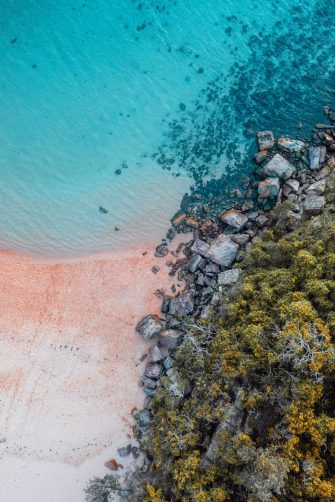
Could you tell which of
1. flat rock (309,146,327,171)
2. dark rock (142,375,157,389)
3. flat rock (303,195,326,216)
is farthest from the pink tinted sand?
flat rock (309,146,327,171)

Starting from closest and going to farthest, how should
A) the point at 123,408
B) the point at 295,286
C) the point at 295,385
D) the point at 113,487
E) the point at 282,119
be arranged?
the point at 295,385
the point at 295,286
the point at 113,487
the point at 123,408
the point at 282,119

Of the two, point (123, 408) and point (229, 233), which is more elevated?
point (229, 233)

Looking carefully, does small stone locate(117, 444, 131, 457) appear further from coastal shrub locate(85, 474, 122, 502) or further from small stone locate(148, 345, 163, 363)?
small stone locate(148, 345, 163, 363)

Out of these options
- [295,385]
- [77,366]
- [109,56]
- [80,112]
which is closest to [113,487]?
[77,366]

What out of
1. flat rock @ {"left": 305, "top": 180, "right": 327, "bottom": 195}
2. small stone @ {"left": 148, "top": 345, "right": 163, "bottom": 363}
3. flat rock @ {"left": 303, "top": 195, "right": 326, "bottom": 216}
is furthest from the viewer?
flat rock @ {"left": 305, "top": 180, "right": 327, "bottom": 195}

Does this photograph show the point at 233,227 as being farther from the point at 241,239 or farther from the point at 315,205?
the point at 315,205

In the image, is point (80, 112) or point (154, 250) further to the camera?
point (80, 112)

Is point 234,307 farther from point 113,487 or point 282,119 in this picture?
point 282,119
